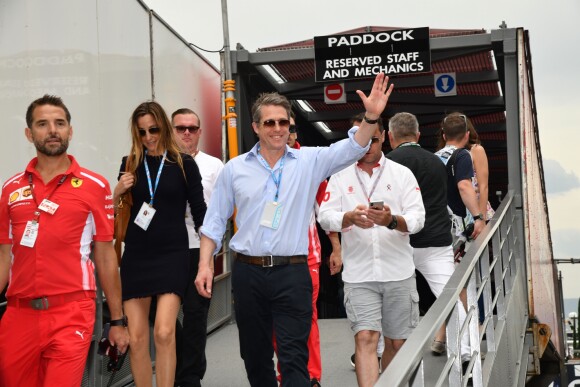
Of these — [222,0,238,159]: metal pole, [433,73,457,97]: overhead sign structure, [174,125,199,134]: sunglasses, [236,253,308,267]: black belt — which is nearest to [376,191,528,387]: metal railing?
[236,253,308,267]: black belt

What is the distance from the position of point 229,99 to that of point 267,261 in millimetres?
6037

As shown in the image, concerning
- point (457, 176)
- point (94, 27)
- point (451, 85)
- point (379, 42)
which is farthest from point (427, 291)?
point (451, 85)

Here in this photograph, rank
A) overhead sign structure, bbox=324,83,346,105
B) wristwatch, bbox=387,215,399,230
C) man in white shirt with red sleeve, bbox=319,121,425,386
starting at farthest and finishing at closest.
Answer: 1. overhead sign structure, bbox=324,83,346,105
2. man in white shirt with red sleeve, bbox=319,121,425,386
3. wristwatch, bbox=387,215,399,230

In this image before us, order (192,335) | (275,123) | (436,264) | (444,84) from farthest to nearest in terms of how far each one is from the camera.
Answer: (444,84) < (436,264) < (192,335) < (275,123)

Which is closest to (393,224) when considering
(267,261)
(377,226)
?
Answer: (377,226)

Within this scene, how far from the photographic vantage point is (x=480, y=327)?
6.33 m

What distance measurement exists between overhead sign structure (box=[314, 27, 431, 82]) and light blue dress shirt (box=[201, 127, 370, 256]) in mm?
5590

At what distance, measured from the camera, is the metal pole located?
10.0m

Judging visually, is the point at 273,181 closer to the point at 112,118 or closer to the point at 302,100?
the point at 112,118

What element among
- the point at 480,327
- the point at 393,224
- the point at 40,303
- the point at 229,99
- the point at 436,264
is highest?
the point at 229,99

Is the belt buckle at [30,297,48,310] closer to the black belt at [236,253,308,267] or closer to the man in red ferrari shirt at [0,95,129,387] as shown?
the man in red ferrari shirt at [0,95,129,387]

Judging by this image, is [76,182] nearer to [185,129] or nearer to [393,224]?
[393,224]

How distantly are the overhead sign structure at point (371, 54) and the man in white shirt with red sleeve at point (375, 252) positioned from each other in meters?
4.81

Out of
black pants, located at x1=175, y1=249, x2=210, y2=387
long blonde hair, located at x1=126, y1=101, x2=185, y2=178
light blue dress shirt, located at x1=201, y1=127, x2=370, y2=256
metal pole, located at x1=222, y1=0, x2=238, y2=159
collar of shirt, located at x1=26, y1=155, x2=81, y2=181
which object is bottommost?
black pants, located at x1=175, y1=249, x2=210, y2=387
